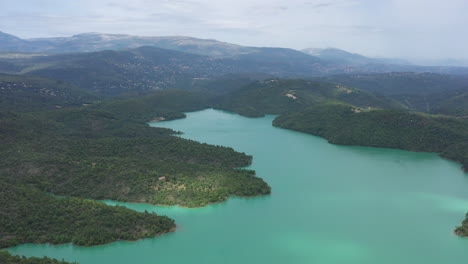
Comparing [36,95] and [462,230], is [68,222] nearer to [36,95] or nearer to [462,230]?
[462,230]

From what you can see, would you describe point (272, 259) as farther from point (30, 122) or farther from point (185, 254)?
point (30, 122)

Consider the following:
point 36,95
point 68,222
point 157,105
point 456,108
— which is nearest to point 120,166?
point 68,222

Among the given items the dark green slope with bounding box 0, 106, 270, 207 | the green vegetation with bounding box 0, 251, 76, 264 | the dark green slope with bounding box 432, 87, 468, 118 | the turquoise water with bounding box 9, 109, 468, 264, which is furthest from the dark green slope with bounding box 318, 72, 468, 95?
the green vegetation with bounding box 0, 251, 76, 264

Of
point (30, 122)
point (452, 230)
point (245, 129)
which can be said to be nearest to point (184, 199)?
point (452, 230)

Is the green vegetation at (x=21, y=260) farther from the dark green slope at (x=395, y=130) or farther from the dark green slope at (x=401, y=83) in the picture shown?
the dark green slope at (x=401, y=83)

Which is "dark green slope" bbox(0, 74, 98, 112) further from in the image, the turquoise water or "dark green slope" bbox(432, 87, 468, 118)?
"dark green slope" bbox(432, 87, 468, 118)

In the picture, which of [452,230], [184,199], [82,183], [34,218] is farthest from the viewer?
[82,183]

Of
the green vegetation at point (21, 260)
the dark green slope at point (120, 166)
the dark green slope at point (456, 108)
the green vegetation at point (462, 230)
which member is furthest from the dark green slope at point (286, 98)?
the green vegetation at point (21, 260)

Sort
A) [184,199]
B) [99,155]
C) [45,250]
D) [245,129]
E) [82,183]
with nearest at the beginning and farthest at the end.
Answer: [45,250]
[184,199]
[82,183]
[99,155]
[245,129]
